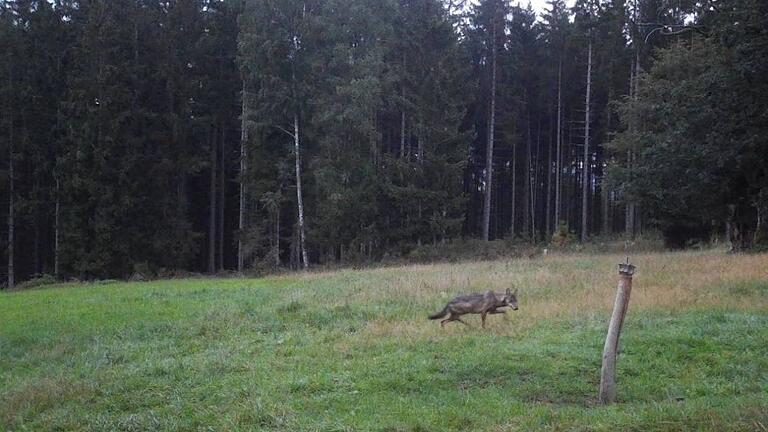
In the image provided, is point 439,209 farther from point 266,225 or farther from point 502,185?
point 502,185

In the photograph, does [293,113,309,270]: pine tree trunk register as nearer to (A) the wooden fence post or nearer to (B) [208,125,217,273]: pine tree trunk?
(B) [208,125,217,273]: pine tree trunk

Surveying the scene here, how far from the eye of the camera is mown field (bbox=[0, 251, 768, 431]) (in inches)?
274

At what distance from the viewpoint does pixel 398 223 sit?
38.0 metres

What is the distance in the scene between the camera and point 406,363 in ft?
Answer: 30.3

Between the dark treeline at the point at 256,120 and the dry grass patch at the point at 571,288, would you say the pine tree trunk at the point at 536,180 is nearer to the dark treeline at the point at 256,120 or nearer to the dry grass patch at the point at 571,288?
the dark treeline at the point at 256,120

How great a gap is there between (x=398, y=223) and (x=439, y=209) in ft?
7.96

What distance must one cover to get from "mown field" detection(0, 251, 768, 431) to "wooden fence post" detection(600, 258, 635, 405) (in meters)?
0.28

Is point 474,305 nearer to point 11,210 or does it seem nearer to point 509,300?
point 509,300

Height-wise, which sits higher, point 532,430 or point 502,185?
point 502,185

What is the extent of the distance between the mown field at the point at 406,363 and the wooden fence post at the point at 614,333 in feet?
0.93

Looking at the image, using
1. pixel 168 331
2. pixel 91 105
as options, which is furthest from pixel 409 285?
pixel 91 105

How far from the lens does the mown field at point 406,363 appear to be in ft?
22.8

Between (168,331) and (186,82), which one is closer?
(168,331)

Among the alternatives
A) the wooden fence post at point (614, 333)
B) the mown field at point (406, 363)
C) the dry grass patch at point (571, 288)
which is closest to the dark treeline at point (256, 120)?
the dry grass patch at point (571, 288)
